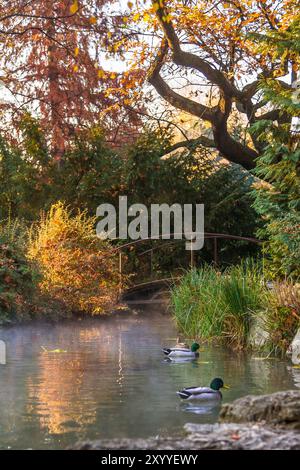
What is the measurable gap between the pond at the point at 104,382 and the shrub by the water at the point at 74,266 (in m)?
1.88

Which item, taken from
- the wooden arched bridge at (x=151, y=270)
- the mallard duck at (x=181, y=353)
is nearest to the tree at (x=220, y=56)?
the wooden arched bridge at (x=151, y=270)

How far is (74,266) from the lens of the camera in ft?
60.4

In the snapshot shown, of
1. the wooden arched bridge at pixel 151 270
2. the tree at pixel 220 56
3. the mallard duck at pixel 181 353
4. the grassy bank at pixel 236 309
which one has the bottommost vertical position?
the mallard duck at pixel 181 353

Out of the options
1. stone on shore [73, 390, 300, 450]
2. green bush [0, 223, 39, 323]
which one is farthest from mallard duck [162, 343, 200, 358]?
green bush [0, 223, 39, 323]

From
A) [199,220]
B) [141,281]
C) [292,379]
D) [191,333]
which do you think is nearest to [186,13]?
[199,220]

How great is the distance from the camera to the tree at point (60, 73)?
24.6 metres

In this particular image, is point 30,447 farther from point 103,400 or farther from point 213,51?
point 213,51

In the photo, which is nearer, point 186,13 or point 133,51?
point 186,13

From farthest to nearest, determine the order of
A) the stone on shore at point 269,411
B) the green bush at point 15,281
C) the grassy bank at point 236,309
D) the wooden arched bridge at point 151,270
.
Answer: the wooden arched bridge at point 151,270
the green bush at point 15,281
the grassy bank at point 236,309
the stone on shore at point 269,411

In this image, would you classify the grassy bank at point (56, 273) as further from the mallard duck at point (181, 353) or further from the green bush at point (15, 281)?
the mallard duck at point (181, 353)

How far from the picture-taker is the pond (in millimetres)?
7566

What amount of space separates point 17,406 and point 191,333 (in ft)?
21.3

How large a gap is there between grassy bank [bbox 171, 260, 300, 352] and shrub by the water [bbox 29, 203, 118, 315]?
3.33 m

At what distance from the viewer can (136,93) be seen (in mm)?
22266
